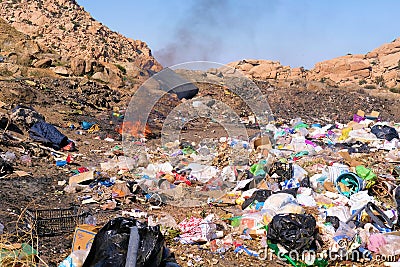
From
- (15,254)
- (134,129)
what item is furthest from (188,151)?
(15,254)

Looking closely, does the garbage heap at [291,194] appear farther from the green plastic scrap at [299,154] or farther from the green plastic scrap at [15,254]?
the green plastic scrap at [15,254]

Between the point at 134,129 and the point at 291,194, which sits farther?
the point at 134,129

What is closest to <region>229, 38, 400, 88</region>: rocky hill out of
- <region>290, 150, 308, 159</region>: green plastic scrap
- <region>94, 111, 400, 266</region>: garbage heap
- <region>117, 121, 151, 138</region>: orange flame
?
<region>117, 121, 151, 138</region>: orange flame

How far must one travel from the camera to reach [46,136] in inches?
278

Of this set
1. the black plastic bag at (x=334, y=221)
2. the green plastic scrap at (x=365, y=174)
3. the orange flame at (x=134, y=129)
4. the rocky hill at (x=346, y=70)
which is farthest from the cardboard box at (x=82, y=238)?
the rocky hill at (x=346, y=70)

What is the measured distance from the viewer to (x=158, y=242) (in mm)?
2652

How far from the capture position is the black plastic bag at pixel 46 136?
6.99m

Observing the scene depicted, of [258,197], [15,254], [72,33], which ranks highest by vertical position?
[72,33]

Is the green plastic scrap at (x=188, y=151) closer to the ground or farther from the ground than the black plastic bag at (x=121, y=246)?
farther from the ground

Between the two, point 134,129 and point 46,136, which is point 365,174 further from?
point 134,129

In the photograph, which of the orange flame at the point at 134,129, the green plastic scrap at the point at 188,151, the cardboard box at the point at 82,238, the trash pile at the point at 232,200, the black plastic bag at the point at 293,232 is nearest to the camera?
the cardboard box at the point at 82,238

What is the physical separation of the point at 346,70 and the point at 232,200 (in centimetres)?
2541
